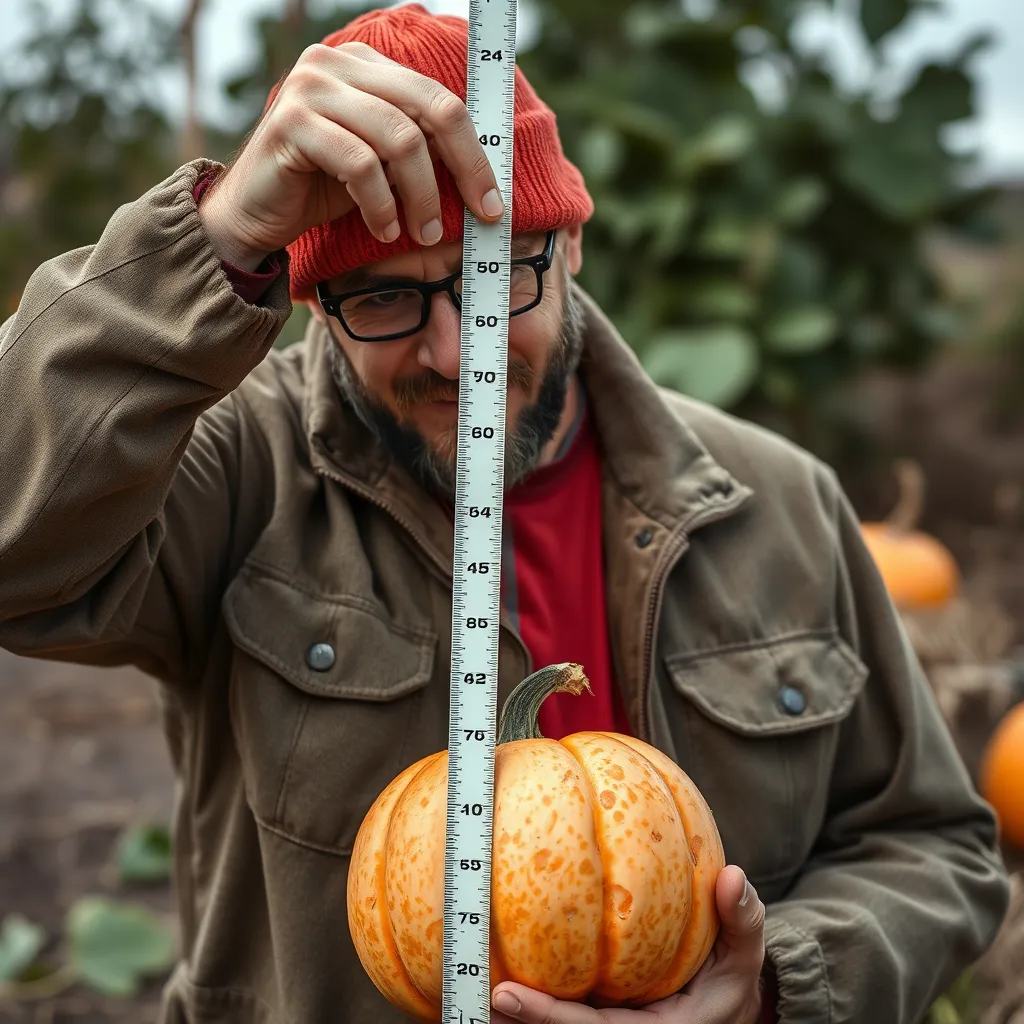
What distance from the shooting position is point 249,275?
5.63 feet

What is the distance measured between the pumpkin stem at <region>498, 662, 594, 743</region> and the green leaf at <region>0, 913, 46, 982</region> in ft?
8.79

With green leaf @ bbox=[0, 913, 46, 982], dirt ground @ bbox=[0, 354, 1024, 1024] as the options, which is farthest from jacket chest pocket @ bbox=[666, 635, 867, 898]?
green leaf @ bbox=[0, 913, 46, 982]

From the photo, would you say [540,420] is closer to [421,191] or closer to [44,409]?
[421,191]

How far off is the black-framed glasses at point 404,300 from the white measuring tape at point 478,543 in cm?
21

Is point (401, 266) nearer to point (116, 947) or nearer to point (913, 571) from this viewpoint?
point (116, 947)

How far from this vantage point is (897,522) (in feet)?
19.0

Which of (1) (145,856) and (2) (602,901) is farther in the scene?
(1) (145,856)

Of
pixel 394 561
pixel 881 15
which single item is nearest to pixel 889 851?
pixel 394 561

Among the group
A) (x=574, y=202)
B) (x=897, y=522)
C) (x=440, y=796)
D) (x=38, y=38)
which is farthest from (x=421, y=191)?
(x=38, y=38)

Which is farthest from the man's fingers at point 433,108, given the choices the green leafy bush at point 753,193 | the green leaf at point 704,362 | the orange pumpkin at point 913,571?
the green leafy bush at point 753,193

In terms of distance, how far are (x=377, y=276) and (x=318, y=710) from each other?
684 mm

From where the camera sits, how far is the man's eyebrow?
1.90 metres

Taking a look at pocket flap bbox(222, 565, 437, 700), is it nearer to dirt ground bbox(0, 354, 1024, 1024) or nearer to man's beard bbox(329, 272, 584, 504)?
man's beard bbox(329, 272, 584, 504)

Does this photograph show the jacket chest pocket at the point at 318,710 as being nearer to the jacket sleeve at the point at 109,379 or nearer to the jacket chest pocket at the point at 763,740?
the jacket sleeve at the point at 109,379
